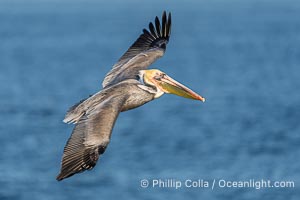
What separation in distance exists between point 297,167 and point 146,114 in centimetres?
1403

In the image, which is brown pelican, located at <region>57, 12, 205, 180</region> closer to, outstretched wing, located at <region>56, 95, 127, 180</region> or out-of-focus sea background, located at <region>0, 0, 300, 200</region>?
outstretched wing, located at <region>56, 95, 127, 180</region>

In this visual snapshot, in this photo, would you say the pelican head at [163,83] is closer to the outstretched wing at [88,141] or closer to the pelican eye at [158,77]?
the pelican eye at [158,77]

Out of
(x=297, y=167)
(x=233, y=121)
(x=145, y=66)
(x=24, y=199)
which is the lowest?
(x=145, y=66)

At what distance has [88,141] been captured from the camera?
11.7 m

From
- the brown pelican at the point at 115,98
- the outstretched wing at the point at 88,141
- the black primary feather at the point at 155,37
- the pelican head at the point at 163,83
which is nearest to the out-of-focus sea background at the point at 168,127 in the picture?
the black primary feather at the point at 155,37

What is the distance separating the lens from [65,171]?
450 inches

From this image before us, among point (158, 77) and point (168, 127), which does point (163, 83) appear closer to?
point (158, 77)

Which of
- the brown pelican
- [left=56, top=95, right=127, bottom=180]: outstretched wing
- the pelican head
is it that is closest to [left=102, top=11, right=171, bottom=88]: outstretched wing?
the brown pelican

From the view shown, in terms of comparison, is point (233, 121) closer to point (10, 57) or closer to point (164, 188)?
point (164, 188)

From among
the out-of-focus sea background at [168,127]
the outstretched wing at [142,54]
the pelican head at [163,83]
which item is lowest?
the pelican head at [163,83]

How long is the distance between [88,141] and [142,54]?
312cm

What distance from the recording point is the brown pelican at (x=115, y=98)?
1158 centimetres

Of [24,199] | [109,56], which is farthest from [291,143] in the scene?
[109,56]

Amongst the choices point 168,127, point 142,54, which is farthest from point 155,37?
point 168,127
